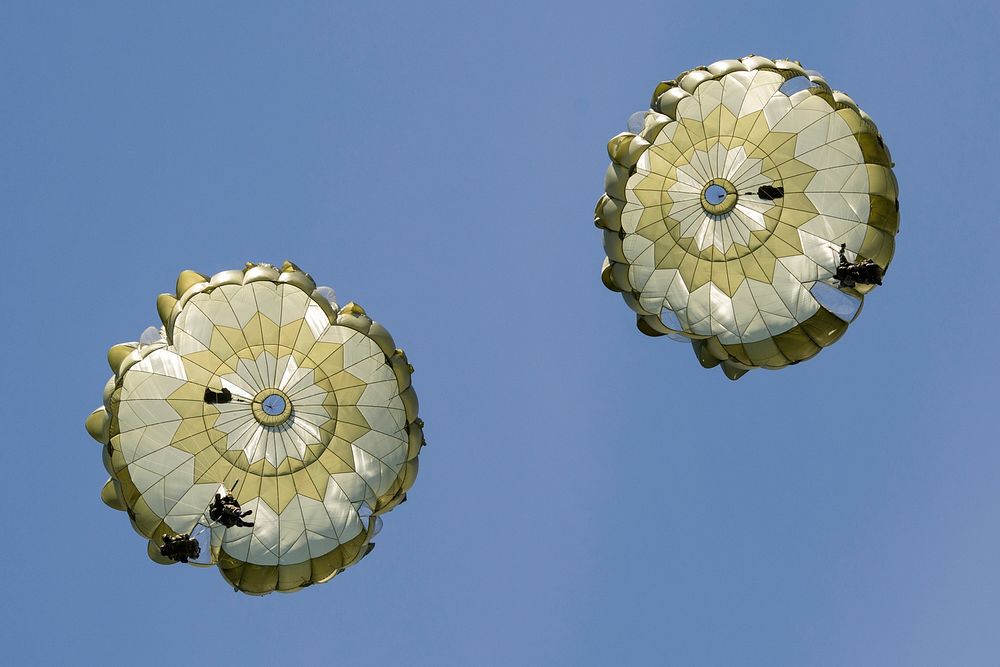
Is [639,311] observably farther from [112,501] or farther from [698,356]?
[112,501]

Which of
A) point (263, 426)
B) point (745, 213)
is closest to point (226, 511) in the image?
point (263, 426)

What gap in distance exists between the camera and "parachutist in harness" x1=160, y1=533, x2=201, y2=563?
126 feet

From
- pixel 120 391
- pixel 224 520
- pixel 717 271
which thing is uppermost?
pixel 717 271

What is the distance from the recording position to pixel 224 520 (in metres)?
38.7

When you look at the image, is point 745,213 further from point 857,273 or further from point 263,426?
point 263,426

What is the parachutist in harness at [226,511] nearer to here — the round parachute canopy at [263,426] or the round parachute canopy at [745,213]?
the round parachute canopy at [263,426]

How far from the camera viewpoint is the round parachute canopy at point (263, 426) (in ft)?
128

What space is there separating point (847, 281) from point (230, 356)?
1465 cm

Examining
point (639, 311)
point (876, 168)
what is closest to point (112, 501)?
point (639, 311)

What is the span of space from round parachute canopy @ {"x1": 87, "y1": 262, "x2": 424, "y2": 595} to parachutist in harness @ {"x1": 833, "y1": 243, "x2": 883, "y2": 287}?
10.5 metres

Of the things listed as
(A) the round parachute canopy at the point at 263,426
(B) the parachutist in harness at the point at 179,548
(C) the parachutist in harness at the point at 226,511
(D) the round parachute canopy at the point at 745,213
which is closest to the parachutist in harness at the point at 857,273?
(D) the round parachute canopy at the point at 745,213

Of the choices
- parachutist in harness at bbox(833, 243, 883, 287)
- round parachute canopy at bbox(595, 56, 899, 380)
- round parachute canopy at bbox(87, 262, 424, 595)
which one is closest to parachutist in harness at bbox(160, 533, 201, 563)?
round parachute canopy at bbox(87, 262, 424, 595)

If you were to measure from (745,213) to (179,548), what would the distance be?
51.3ft

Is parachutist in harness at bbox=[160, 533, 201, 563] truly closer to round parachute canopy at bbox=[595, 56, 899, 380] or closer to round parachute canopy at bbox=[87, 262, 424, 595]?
round parachute canopy at bbox=[87, 262, 424, 595]
